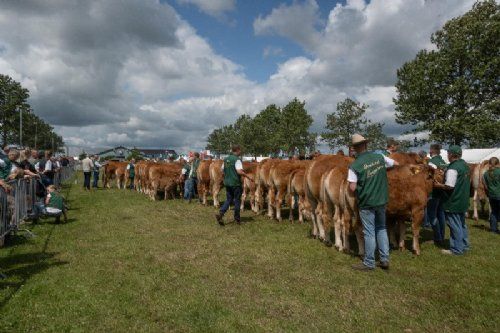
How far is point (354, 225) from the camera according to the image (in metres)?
6.97

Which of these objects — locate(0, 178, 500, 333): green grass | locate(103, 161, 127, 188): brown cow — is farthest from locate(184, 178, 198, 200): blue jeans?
locate(103, 161, 127, 188): brown cow

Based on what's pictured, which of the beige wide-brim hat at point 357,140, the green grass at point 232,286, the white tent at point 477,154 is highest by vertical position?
the white tent at point 477,154

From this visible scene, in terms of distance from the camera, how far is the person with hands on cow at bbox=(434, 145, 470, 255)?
23.1ft

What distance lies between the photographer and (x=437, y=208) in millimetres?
8070

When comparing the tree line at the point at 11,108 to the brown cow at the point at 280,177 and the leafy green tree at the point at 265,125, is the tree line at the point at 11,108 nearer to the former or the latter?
the leafy green tree at the point at 265,125

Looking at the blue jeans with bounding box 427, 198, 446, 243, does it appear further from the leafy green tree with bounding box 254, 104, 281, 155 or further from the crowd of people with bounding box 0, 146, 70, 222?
the leafy green tree with bounding box 254, 104, 281, 155

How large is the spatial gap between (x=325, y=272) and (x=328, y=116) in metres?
47.7

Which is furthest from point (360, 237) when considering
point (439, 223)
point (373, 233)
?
point (439, 223)

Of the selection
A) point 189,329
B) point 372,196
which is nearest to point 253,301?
point 189,329

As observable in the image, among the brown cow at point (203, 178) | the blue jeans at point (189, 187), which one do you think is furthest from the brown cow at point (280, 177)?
the blue jeans at point (189, 187)

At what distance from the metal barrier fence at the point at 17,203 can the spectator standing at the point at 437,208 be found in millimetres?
9035

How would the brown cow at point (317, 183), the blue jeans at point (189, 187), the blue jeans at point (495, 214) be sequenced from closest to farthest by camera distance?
the brown cow at point (317, 183)
the blue jeans at point (495, 214)
the blue jeans at point (189, 187)

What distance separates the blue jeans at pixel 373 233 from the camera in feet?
20.1

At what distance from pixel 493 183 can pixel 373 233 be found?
5.21m
